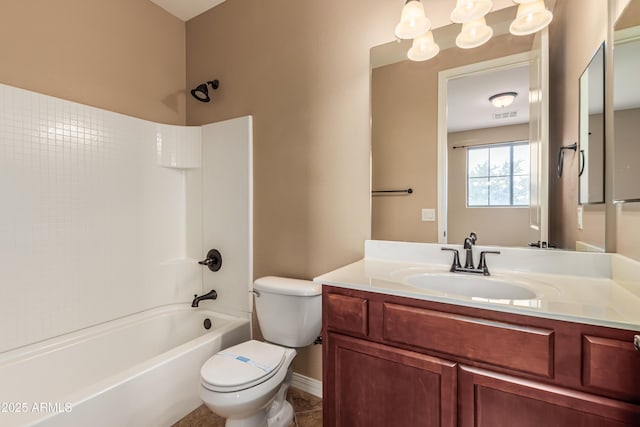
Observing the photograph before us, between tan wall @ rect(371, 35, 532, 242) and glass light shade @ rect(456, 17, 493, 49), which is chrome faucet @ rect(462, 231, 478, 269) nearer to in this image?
tan wall @ rect(371, 35, 532, 242)

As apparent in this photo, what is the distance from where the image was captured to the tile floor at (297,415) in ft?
5.30

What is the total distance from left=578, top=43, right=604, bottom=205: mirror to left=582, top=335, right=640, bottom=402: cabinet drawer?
63cm

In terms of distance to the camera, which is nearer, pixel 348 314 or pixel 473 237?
pixel 348 314

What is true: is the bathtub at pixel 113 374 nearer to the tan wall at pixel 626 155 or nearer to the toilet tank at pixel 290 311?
the toilet tank at pixel 290 311

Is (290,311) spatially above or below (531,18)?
below

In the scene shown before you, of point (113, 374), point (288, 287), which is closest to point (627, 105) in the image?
point (288, 287)

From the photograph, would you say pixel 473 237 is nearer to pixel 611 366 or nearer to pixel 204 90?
pixel 611 366

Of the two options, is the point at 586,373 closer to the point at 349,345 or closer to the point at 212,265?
the point at 349,345

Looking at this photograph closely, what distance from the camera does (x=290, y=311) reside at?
1.63m

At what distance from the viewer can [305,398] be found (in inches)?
73.3

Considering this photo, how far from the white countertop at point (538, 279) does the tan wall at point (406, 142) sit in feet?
0.39

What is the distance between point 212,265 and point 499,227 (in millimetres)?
1913

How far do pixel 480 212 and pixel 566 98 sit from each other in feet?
1.97

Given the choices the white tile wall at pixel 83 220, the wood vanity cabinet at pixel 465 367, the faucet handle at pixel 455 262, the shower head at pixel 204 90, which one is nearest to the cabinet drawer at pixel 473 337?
the wood vanity cabinet at pixel 465 367
